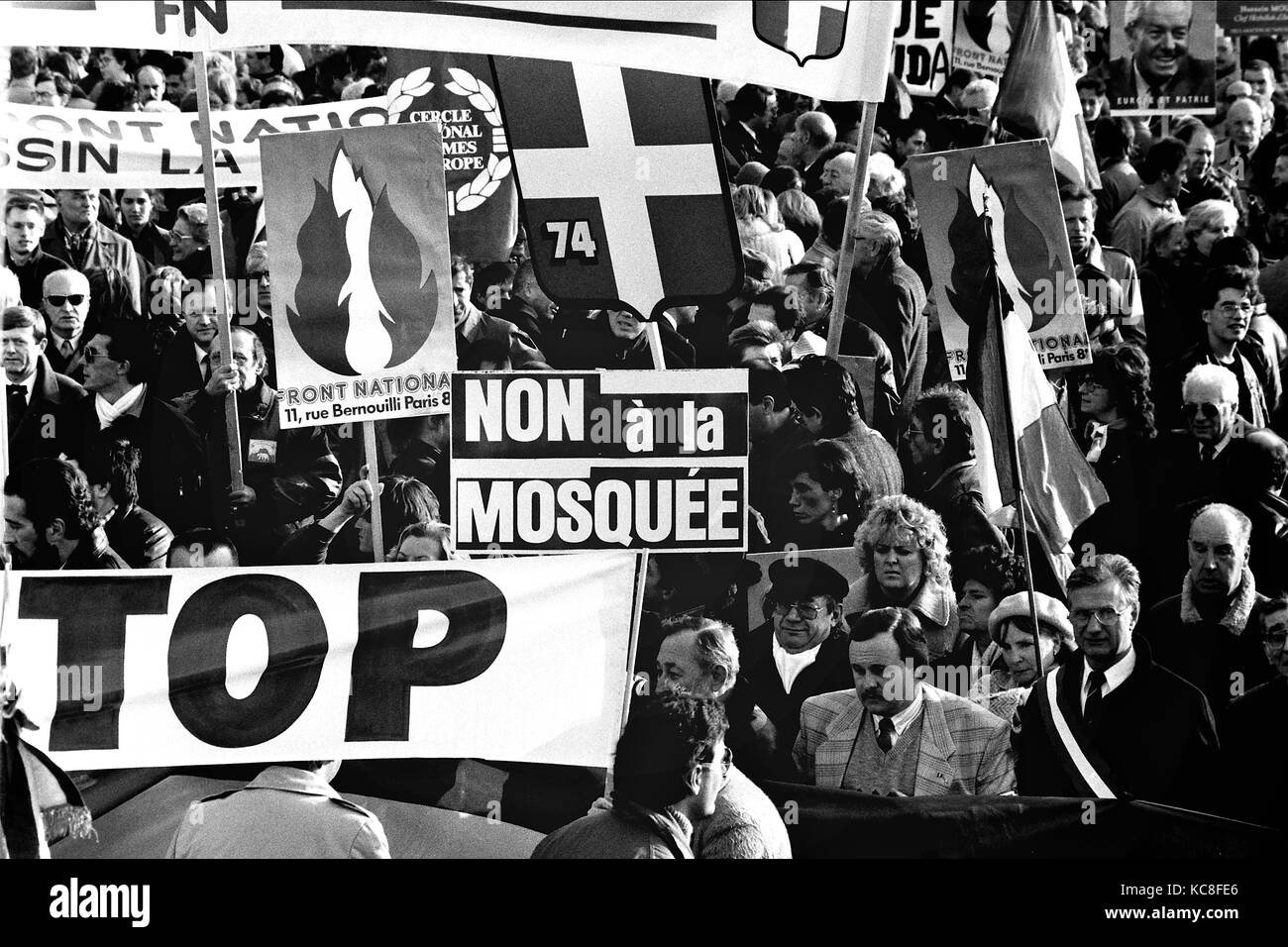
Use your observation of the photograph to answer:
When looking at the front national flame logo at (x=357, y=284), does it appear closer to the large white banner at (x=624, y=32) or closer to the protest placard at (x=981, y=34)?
the large white banner at (x=624, y=32)

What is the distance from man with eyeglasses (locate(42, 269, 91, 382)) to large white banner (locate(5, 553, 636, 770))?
1.99ft

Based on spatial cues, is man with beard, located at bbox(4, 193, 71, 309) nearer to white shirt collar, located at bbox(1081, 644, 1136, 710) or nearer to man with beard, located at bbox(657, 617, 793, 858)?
man with beard, located at bbox(657, 617, 793, 858)

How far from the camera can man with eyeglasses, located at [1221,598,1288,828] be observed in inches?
163

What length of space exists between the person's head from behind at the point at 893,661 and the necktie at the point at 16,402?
2403 millimetres

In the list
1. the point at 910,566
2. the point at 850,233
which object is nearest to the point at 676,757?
the point at 910,566

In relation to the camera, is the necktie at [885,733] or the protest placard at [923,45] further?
the protest placard at [923,45]

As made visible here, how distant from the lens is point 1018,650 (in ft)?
13.7

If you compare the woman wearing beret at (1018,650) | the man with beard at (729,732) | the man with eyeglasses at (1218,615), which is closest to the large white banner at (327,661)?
the man with beard at (729,732)

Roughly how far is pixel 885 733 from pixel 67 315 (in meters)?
2.56

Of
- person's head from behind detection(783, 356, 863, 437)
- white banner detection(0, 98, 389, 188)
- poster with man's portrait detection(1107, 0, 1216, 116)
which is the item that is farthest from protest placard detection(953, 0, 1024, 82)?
white banner detection(0, 98, 389, 188)

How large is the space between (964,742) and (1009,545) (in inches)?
22.1

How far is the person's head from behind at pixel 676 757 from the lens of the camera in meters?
4.12

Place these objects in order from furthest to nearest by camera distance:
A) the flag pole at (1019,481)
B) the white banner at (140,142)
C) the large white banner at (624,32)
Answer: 1. the white banner at (140,142)
2. the flag pole at (1019,481)
3. the large white banner at (624,32)
